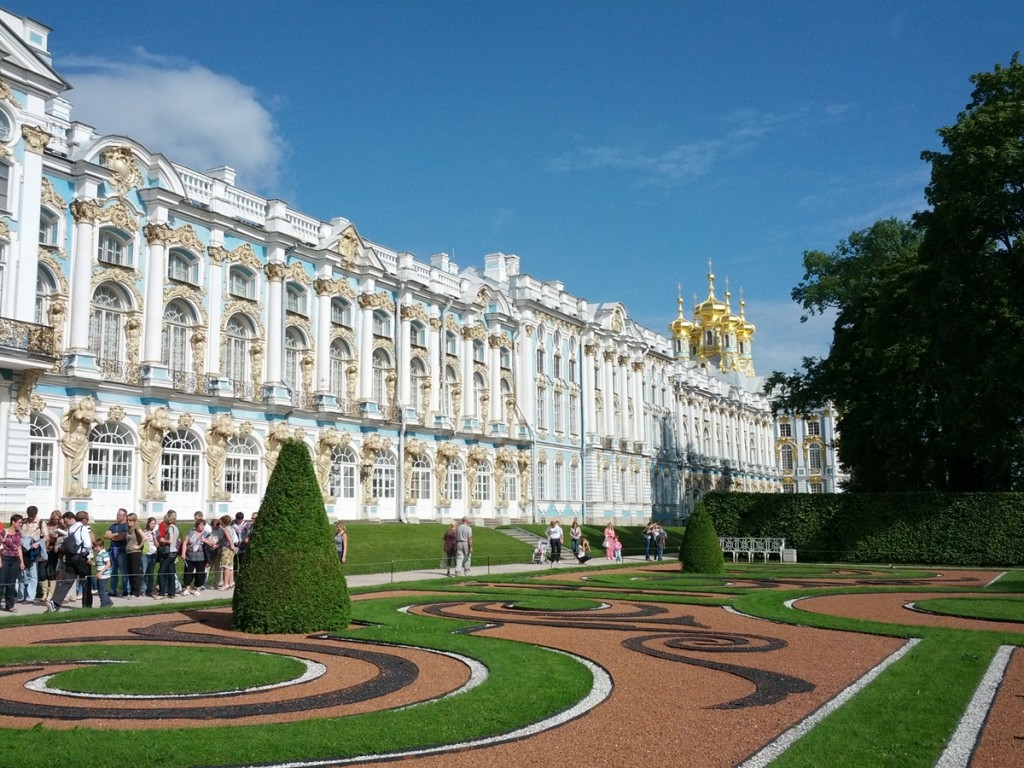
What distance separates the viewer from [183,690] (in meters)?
9.79

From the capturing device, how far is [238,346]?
3666 cm

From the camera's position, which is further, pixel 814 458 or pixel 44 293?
pixel 814 458

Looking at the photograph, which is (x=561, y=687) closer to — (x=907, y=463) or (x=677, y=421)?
(x=907, y=463)

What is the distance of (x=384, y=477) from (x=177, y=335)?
1209cm

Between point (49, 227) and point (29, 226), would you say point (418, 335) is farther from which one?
point (29, 226)

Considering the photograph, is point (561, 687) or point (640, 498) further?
point (640, 498)

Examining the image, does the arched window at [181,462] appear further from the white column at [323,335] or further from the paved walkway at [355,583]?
the paved walkway at [355,583]

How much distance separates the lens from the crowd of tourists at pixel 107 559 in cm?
1775

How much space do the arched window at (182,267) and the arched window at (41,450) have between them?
7.11 metres

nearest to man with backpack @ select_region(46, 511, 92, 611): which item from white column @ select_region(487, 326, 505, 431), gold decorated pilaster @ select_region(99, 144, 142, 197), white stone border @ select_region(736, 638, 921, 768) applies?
white stone border @ select_region(736, 638, 921, 768)

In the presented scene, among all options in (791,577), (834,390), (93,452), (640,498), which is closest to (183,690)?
(791,577)

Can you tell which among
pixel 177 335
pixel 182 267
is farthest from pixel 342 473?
pixel 182 267

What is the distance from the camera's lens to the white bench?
38.0 metres

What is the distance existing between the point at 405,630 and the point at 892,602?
432 inches
